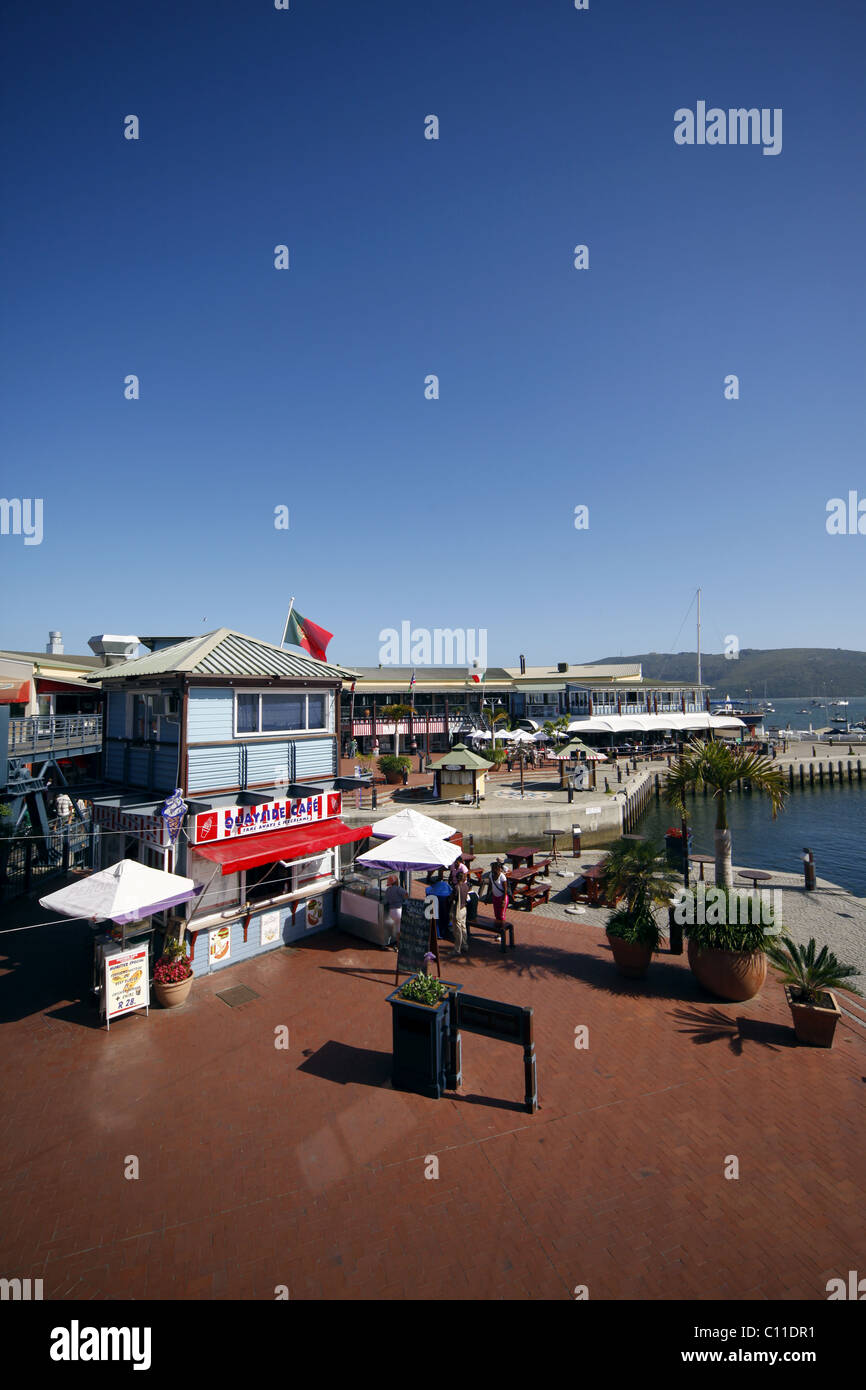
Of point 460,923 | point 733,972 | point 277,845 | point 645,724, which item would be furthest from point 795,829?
point 277,845

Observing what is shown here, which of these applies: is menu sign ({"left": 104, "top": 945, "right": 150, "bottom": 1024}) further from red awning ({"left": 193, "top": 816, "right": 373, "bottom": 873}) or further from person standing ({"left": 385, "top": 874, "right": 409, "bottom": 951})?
person standing ({"left": 385, "top": 874, "right": 409, "bottom": 951})

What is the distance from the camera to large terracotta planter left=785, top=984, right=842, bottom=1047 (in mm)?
8750

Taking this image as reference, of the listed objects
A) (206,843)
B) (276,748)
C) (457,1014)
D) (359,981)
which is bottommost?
(359,981)

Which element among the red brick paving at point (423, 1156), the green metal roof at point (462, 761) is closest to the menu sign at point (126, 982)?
the red brick paving at point (423, 1156)

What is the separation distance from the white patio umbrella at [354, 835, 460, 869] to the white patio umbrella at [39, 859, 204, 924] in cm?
384

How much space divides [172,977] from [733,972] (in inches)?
370

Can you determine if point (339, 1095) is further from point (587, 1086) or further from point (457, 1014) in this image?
point (587, 1086)

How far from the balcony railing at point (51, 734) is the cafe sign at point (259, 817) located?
8.44m

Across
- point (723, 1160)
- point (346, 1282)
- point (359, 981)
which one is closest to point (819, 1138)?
point (723, 1160)

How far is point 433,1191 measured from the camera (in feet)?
20.7

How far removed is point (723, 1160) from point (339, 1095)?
457cm

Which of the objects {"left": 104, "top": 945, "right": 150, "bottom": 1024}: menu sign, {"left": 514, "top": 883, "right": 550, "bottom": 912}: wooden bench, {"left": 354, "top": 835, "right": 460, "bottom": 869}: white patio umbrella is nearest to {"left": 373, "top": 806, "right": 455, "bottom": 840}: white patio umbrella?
{"left": 354, "top": 835, "right": 460, "bottom": 869}: white patio umbrella

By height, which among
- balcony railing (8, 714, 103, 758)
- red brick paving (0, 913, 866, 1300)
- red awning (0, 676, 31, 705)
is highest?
red awning (0, 676, 31, 705)

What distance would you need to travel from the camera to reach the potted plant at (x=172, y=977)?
33.9 ft
